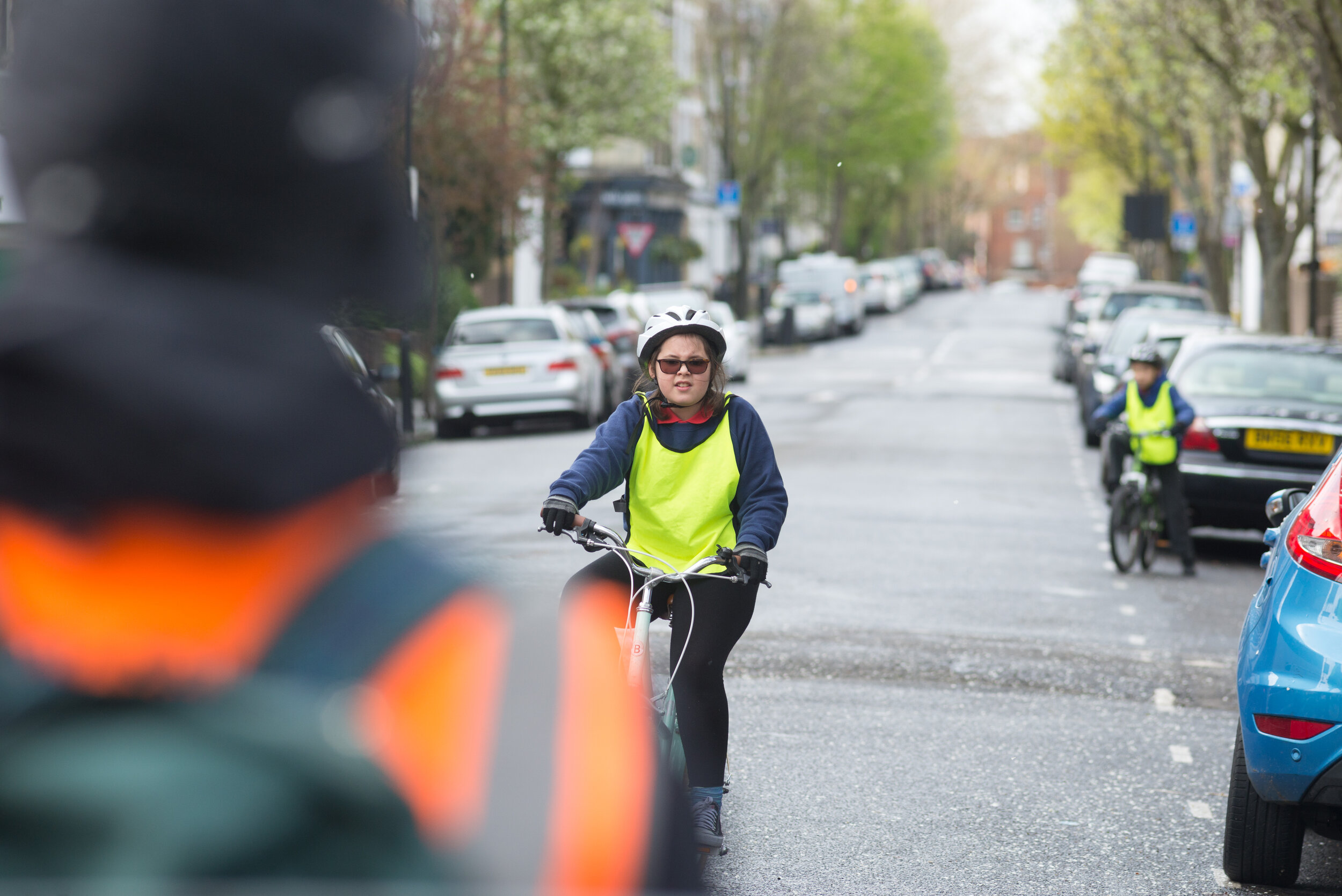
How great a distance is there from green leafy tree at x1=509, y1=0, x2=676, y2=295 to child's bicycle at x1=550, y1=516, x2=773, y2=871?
3189cm

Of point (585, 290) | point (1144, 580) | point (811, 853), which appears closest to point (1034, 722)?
point (811, 853)

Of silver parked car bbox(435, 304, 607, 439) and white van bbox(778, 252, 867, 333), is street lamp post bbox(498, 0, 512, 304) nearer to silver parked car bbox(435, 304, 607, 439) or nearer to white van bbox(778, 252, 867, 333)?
silver parked car bbox(435, 304, 607, 439)

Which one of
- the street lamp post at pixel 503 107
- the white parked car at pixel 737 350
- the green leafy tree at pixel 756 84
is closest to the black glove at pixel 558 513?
the street lamp post at pixel 503 107

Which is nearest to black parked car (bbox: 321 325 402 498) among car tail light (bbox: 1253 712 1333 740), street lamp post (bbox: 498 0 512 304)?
car tail light (bbox: 1253 712 1333 740)

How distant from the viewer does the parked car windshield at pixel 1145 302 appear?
27.0 meters

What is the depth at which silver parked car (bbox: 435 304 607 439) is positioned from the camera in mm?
21859

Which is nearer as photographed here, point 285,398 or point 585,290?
point 285,398

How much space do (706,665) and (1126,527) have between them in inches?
295

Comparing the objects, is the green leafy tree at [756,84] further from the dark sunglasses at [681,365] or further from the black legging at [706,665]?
the black legging at [706,665]

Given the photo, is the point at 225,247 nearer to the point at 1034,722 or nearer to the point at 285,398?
the point at 285,398

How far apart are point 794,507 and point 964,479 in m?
3.10

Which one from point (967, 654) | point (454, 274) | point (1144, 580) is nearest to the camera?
point (454, 274)

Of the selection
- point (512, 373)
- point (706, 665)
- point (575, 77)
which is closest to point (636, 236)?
point (575, 77)

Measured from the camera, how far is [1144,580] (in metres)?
11.6
